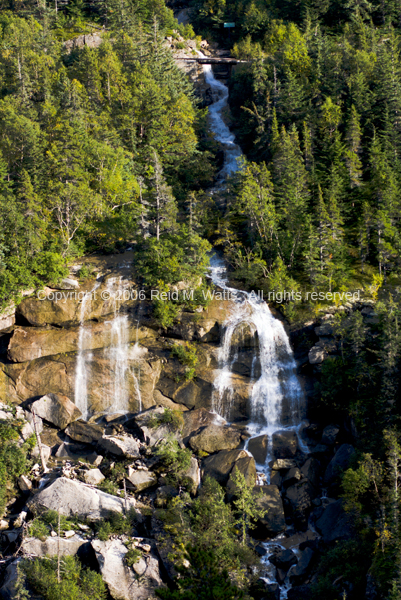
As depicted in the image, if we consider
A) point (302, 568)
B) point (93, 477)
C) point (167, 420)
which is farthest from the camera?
point (167, 420)

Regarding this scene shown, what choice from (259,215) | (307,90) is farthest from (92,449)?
(307,90)

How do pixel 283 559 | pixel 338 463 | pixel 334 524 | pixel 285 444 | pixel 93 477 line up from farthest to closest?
pixel 285 444
pixel 338 463
pixel 93 477
pixel 334 524
pixel 283 559

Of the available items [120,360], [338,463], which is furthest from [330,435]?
[120,360]

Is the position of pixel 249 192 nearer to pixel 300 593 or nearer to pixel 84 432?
pixel 84 432

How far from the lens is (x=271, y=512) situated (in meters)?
32.0

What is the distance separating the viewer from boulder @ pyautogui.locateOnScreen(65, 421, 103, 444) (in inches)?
1462

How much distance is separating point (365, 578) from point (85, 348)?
26.4 m

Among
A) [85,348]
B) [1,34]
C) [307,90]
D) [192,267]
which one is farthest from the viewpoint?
[1,34]

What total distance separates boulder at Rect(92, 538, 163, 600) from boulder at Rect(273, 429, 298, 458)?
12.6 meters

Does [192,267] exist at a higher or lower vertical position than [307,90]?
lower

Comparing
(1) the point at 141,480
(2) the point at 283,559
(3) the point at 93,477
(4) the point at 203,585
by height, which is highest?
(4) the point at 203,585

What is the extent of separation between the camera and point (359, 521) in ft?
93.8

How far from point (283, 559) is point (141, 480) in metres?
9.90

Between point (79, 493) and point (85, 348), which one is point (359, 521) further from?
point (85, 348)
